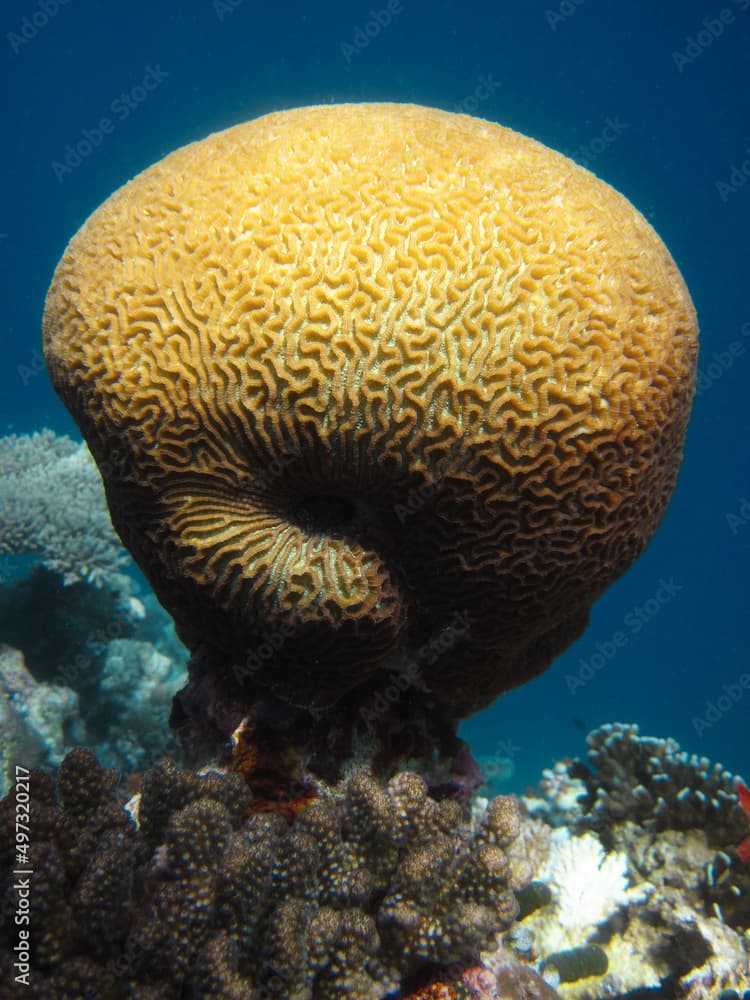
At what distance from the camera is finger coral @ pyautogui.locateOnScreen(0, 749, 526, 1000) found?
2555 mm

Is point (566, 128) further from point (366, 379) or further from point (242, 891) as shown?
point (242, 891)

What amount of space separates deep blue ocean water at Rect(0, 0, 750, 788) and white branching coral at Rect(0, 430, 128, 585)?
2095 cm

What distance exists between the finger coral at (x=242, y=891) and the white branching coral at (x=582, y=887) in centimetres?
173

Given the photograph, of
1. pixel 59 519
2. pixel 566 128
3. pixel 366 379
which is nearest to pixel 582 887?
pixel 366 379

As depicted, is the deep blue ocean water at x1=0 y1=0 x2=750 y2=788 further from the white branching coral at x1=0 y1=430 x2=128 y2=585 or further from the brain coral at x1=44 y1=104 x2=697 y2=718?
the brain coral at x1=44 y1=104 x2=697 y2=718

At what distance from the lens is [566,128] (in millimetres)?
36438

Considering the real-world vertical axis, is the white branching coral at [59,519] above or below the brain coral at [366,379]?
below

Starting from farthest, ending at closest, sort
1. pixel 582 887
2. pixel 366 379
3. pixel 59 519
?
pixel 59 519 → pixel 582 887 → pixel 366 379

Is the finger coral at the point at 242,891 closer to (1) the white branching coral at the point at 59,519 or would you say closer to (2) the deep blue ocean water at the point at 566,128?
(1) the white branching coral at the point at 59,519

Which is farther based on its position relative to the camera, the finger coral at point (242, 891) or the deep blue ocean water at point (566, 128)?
the deep blue ocean water at point (566, 128)

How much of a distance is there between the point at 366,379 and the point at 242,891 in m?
2.32

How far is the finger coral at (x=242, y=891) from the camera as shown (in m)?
2.55

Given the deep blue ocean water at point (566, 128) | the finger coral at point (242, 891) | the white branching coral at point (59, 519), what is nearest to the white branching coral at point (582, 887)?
the finger coral at point (242, 891)

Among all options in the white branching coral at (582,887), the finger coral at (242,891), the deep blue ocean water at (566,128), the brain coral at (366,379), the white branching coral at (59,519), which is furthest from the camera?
the deep blue ocean water at (566,128)
